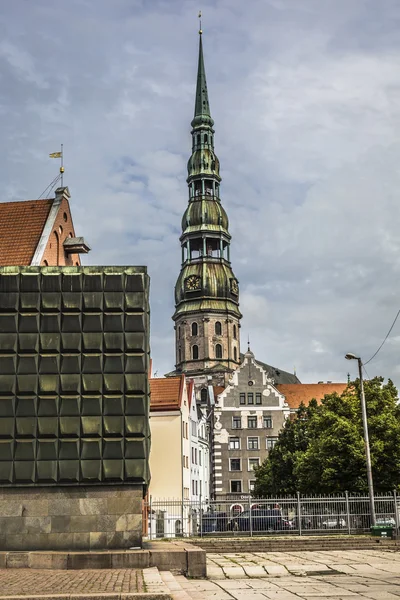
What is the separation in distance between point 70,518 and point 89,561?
12.1 feet

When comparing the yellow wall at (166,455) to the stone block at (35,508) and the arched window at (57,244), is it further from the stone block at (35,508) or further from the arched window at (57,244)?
the stone block at (35,508)

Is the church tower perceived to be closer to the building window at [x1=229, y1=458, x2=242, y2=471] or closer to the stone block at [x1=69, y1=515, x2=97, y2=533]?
the building window at [x1=229, y1=458, x2=242, y2=471]

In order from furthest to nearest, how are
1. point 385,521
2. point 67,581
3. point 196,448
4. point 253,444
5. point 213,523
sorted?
point 253,444 → point 196,448 → point 213,523 → point 385,521 → point 67,581

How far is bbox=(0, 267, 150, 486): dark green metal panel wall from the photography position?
25.7 metres

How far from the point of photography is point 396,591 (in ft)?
56.7

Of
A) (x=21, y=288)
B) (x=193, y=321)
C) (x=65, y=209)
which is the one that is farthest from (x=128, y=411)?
(x=193, y=321)

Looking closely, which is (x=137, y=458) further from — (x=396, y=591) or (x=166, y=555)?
(x=396, y=591)

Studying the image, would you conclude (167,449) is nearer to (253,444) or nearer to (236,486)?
(253,444)

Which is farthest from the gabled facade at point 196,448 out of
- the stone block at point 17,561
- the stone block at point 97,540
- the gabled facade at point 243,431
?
the stone block at point 17,561

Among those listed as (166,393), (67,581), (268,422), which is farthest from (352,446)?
(268,422)

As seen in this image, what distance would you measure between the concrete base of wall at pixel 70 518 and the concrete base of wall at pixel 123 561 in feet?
9.87

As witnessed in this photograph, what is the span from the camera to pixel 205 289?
128875 mm

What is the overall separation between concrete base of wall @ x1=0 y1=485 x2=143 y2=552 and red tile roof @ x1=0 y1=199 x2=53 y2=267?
47.7 feet

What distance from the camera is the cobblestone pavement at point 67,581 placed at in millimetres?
15597
